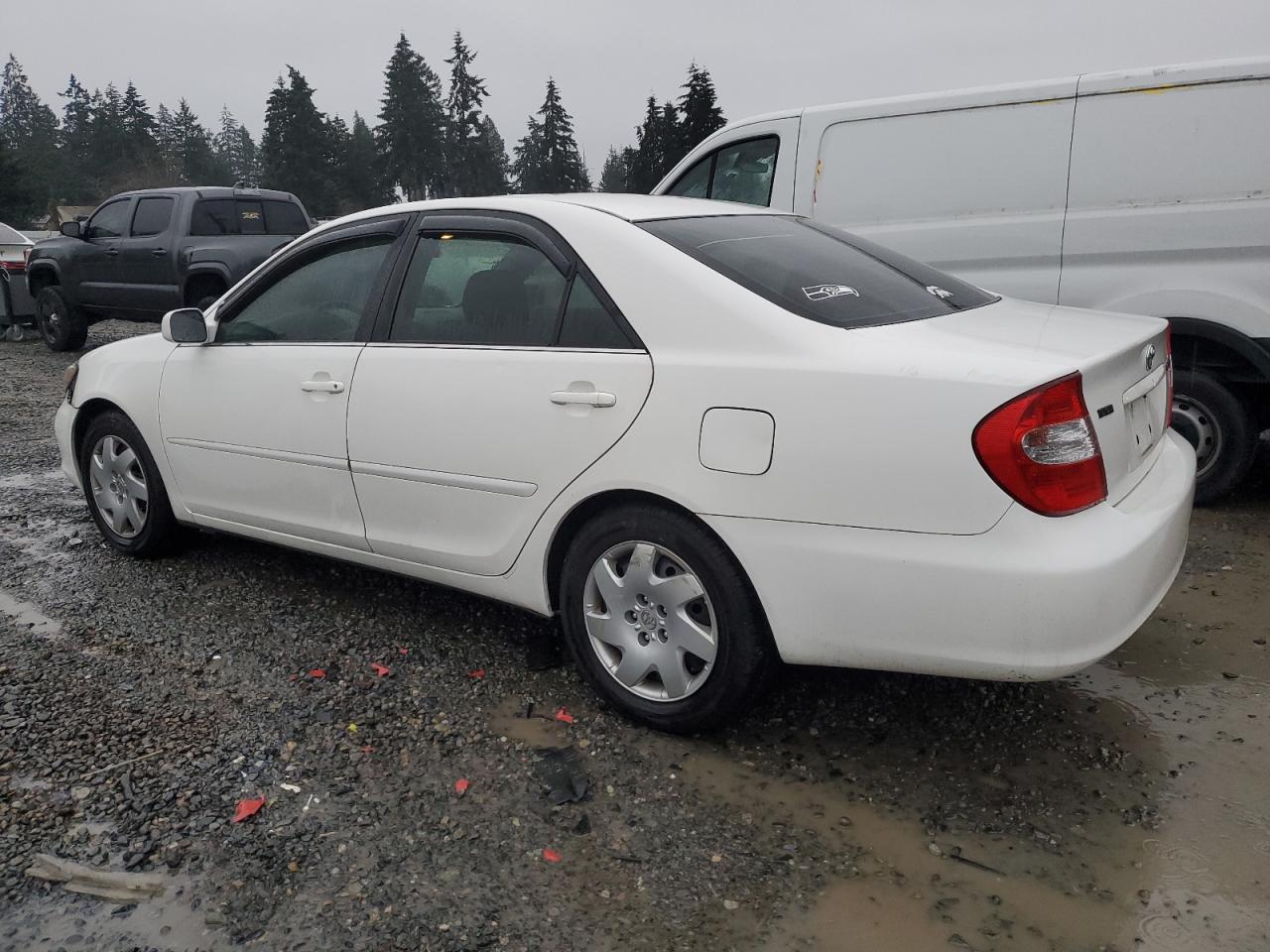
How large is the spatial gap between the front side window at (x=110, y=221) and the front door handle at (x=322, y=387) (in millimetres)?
9464

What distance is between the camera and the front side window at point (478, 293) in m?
3.16

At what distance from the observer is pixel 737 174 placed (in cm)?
662

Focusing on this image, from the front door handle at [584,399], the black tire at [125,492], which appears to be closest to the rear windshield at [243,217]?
the black tire at [125,492]

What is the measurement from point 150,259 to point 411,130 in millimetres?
66422

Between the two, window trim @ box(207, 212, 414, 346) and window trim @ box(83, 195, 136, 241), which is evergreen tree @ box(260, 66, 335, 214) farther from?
window trim @ box(207, 212, 414, 346)

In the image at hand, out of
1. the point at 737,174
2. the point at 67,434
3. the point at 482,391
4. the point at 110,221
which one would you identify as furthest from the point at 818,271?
the point at 110,221

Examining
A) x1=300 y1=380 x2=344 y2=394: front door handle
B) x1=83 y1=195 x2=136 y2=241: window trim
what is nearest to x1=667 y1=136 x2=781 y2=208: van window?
x1=300 y1=380 x2=344 y2=394: front door handle

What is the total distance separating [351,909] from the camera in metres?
2.30

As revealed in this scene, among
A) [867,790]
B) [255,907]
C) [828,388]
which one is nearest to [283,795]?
[255,907]

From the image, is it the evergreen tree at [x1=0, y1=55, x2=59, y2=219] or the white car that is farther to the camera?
the evergreen tree at [x1=0, y1=55, x2=59, y2=219]

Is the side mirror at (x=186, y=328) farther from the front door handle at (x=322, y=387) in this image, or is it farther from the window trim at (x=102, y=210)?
the window trim at (x=102, y=210)

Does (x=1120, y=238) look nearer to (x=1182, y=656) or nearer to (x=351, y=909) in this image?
(x=1182, y=656)

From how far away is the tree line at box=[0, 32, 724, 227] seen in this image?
2371 inches

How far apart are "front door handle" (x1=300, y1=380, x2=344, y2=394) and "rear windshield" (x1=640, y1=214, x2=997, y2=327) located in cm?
125
